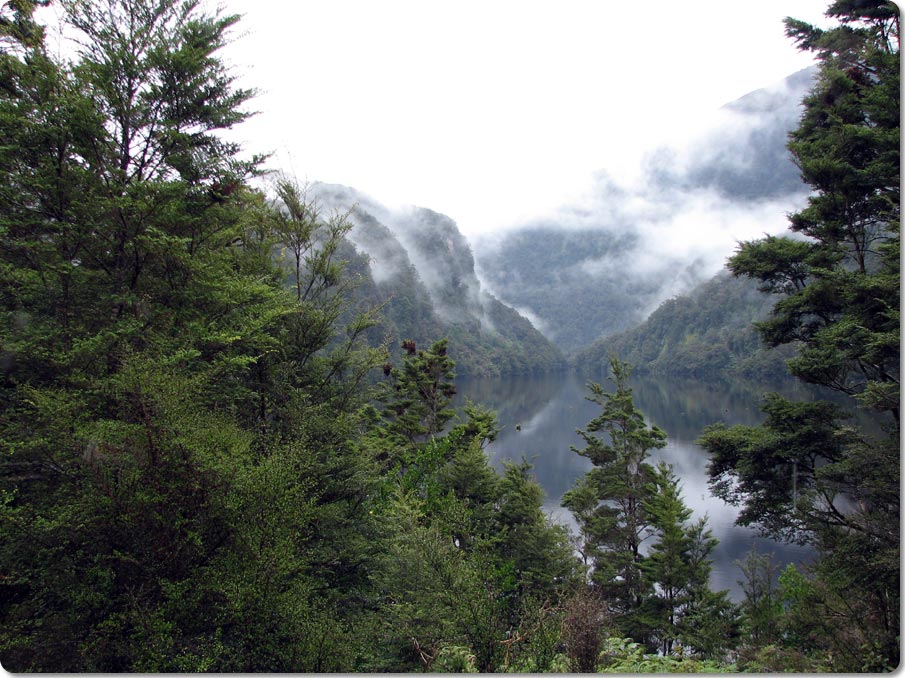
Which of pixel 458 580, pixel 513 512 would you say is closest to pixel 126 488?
pixel 458 580

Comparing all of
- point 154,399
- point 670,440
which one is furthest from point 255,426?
point 670,440

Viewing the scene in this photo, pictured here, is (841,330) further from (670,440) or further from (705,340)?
(705,340)

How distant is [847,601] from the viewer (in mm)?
5762

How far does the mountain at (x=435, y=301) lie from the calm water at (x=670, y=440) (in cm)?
2317

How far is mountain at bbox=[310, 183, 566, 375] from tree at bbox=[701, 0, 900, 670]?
5658cm

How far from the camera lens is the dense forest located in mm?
4352

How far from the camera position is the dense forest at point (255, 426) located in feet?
14.3

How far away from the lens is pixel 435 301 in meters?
159

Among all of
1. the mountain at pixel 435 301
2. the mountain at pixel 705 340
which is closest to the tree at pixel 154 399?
the mountain at pixel 435 301

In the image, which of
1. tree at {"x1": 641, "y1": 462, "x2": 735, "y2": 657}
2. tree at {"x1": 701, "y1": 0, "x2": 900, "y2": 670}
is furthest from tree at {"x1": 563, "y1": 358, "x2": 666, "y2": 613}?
tree at {"x1": 701, "y1": 0, "x2": 900, "y2": 670}

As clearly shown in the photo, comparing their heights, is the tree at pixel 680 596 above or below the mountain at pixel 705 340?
below

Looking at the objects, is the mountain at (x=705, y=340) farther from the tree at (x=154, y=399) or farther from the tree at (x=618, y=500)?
the tree at (x=154, y=399)

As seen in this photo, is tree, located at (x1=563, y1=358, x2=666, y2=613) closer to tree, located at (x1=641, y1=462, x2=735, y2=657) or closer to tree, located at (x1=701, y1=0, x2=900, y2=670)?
tree, located at (x1=641, y1=462, x2=735, y2=657)

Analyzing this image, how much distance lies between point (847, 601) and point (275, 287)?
906 cm
